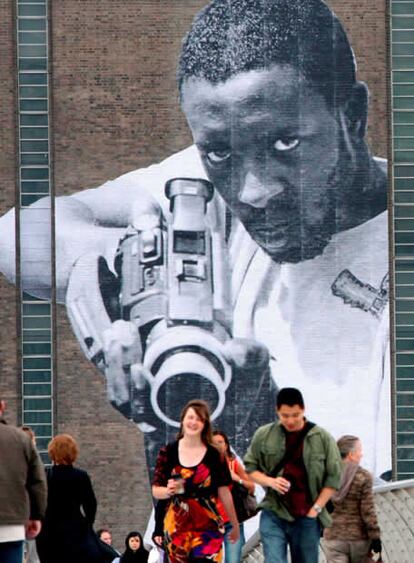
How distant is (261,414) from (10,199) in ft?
22.5

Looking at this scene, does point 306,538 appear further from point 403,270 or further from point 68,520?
point 403,270

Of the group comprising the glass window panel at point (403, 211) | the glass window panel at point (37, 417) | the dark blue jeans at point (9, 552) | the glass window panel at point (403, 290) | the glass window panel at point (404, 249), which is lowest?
the dark blue jeans at point (9, 552)

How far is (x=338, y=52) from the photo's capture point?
4103 centimetres

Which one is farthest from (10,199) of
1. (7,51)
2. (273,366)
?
(273,366)

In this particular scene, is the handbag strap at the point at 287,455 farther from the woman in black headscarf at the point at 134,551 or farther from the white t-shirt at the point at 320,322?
the white t-shirt at the point at 320,322

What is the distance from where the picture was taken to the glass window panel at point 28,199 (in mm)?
40938

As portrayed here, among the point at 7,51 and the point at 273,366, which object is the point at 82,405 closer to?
the point at 273,366

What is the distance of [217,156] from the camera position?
4075 centimetres

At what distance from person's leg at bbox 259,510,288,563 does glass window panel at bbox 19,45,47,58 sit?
26785 millimetres

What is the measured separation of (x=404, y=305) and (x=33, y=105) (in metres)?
8.87

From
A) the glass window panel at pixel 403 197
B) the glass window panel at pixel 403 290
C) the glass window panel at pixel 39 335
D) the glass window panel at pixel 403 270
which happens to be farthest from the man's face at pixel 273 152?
the glass window panel at pixel 39 335

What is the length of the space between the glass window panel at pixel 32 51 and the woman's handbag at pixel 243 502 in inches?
919

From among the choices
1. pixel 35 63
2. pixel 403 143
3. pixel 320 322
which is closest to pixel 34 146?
pixel 35 63

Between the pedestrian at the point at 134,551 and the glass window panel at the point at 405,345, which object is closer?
the pedestrian at the point at 134,551
